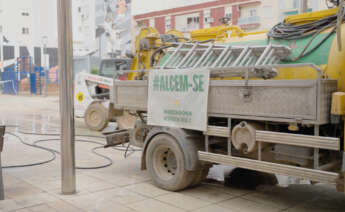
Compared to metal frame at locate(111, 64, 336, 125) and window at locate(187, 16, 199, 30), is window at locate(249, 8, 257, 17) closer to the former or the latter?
window at locate(187, 16, 199, 30)

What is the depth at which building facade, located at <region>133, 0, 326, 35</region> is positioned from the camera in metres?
22.3

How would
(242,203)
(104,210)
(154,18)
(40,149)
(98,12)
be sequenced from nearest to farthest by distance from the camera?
(104,210) → (242,203) → (40,149) → (154,18) → (98,12)

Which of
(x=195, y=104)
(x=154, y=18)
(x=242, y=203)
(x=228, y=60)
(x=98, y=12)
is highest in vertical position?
(x=98, y=12)

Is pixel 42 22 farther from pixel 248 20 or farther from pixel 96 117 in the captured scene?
pixel 96 117

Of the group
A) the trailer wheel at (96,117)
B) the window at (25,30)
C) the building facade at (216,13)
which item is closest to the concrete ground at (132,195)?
the trailer wheel at (96,117)

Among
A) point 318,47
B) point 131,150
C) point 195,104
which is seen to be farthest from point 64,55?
point 131,150

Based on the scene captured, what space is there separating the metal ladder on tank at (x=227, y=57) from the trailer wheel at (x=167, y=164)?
1.21m

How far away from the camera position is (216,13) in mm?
27281

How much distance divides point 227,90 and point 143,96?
1.72 meters

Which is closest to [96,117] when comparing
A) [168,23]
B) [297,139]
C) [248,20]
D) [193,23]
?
[297,139]

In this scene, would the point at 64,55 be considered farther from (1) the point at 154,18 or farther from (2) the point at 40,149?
(1) the point at 154,18

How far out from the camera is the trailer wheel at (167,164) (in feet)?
19.0

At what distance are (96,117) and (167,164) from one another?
6552 millimetres

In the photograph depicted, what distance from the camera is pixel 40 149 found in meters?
9.14
